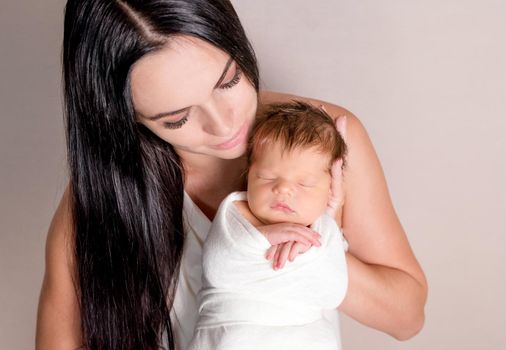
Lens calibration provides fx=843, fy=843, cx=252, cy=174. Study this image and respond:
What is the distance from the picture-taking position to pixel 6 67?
2.28 meters

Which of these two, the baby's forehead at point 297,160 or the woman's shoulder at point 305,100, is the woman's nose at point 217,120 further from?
the woman's shoulder at point 305,100

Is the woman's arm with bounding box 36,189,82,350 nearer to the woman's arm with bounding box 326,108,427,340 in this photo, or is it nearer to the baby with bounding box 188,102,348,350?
the baby with bounding box 188,102,348,350

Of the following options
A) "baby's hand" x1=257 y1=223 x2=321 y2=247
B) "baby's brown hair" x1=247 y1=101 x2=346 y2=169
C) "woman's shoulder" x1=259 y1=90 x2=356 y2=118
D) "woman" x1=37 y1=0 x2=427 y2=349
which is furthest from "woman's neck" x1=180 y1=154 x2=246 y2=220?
"baby's hand" x1=257 y1=223 x2=321 y2=247

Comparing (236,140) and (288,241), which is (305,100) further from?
(288,241)

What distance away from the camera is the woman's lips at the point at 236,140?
5.20 ft

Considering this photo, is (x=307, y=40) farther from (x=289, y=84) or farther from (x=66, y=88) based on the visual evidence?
(x=66, y=88)

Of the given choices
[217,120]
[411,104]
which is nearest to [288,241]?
[217,120]

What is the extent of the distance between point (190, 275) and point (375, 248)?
0.40m

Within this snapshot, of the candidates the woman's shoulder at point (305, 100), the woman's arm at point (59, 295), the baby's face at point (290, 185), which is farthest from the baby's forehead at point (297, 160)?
the woman's arm at point (59, 295)

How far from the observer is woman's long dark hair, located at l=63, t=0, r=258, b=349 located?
1.45 meters

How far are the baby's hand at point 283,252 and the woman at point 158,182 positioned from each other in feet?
0.69

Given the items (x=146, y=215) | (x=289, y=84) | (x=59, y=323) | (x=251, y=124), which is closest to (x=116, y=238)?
(x=146, y=215)

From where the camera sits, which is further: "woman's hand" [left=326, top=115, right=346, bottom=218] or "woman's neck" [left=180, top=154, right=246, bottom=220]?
"woman's neck" [left=180, top=154, right=246, bottom=220]

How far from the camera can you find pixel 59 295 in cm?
186
